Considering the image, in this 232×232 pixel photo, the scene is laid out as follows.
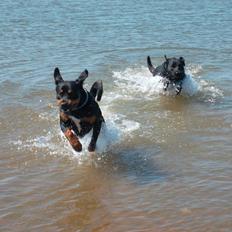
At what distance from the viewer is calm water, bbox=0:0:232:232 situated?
5.64 m

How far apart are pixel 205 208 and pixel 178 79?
16.0 ft

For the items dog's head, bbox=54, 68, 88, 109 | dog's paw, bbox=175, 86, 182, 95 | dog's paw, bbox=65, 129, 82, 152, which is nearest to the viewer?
dog's head, bbox=54, 68, 88, 109

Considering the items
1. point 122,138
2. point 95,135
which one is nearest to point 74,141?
point 95,135

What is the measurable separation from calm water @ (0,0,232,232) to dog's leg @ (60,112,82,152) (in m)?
0.31

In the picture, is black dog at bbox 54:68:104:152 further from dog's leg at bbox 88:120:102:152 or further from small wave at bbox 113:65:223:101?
small wave at bbox 113:65:223:101

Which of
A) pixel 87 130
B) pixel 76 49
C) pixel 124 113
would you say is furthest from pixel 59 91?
pixel 76 49

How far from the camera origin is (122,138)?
25.7ft

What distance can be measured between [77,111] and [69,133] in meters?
0.32

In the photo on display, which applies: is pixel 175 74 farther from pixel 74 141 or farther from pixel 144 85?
pixel 74 141

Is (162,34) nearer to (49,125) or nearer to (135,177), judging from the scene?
(49,125)

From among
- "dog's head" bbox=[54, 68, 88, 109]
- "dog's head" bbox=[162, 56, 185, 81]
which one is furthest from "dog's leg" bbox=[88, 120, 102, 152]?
"dog's head" bbox=[162, 56, 185, 81]

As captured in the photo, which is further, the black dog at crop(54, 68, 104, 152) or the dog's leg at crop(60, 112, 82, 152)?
the dog's leg at crop(60, 112, 82, 152)

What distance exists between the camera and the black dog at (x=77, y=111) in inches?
263

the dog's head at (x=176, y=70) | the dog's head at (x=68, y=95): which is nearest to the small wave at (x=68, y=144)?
the dog's head at (x=68, y=95)
